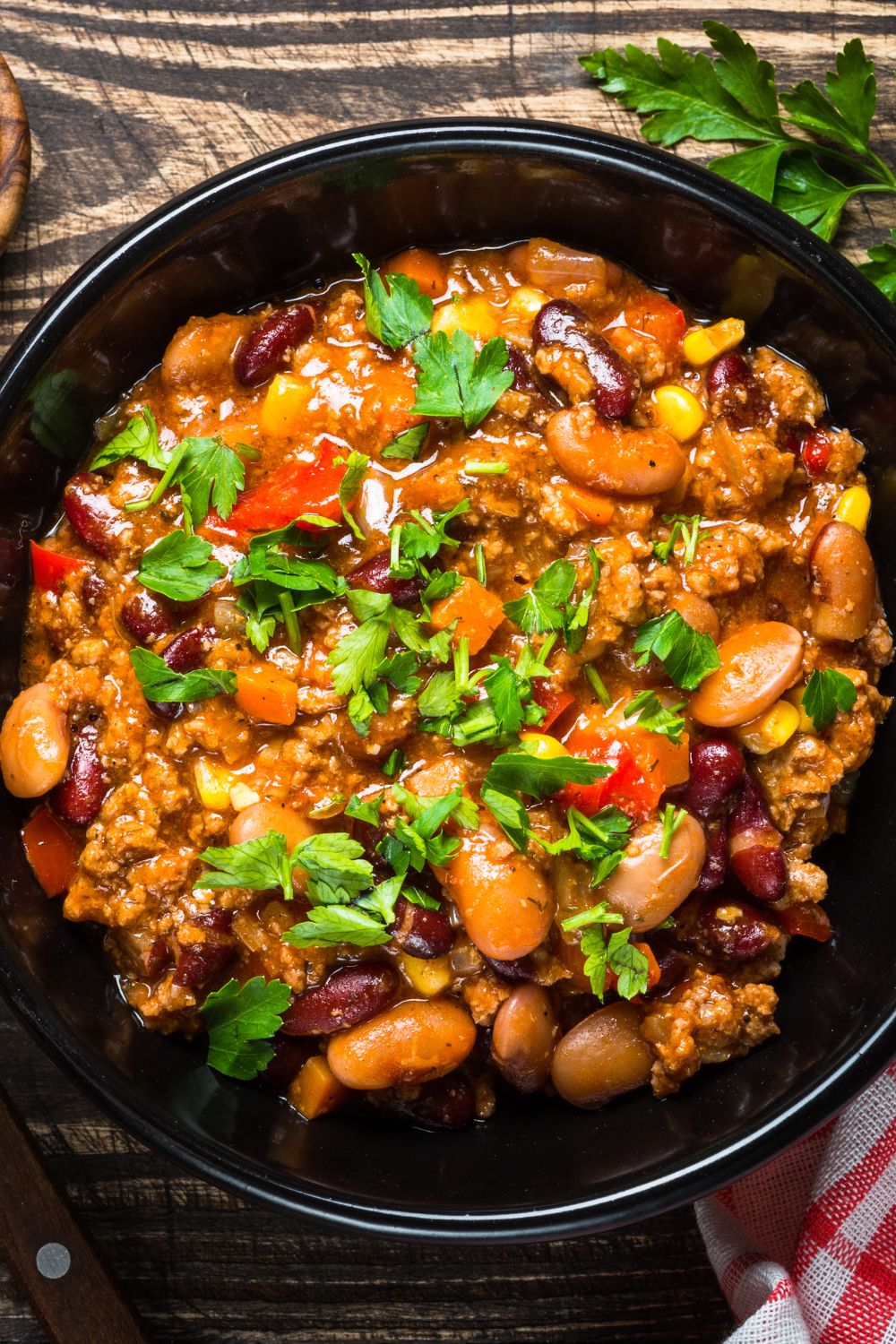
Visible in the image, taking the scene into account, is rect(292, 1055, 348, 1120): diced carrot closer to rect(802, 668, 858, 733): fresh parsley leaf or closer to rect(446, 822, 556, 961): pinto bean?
rect(446, 822, 556, 961): pinto bean

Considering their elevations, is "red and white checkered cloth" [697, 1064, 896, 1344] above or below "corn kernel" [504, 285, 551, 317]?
below

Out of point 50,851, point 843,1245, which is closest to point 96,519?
point 50,851

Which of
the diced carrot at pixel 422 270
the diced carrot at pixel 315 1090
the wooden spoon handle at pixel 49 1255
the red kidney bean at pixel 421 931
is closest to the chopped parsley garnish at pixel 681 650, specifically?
the red kidney bean at pixel 421 931

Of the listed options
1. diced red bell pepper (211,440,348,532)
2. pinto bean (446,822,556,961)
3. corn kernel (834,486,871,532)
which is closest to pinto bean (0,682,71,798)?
diced red bell pepper (211,440,348,532)

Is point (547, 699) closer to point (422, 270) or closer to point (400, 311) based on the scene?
point (400, 311)

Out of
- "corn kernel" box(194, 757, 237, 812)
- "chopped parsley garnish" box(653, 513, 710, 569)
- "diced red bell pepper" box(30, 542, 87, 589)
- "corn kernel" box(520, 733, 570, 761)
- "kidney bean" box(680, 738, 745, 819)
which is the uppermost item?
"chopped parsley garnish" box(653, 513, 710, 569)
